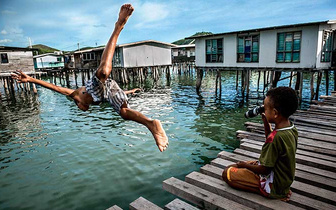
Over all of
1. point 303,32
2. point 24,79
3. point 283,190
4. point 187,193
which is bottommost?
point 187,193

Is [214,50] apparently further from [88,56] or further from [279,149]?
[88,56]

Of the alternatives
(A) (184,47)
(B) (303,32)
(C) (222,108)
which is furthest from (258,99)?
(A) (184,47)

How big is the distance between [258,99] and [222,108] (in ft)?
14.7

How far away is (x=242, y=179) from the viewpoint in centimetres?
339

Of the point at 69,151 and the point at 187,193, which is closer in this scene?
the point at 187,193

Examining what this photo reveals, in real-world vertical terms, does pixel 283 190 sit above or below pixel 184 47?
below

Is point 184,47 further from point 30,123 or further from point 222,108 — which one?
point 30,123

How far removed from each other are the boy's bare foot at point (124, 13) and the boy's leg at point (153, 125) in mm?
1226

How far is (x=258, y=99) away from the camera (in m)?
17.6

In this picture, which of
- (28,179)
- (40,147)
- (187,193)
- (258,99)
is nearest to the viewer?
(187,193)

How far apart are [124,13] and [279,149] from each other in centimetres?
285

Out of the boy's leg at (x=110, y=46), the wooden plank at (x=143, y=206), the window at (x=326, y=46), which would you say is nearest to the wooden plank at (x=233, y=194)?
the wooden plank at (x=143, y=206)

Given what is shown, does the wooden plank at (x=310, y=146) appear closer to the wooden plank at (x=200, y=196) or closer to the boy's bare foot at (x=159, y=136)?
the wooden plank at (x=200, y=196)

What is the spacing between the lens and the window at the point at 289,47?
14.5 m
